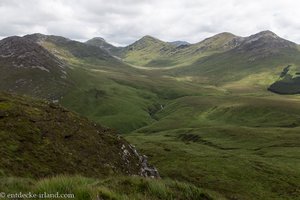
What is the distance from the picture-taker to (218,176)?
10050cm

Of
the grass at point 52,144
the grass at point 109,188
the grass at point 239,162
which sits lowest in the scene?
the grass at point 239,162

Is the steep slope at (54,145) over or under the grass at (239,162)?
over

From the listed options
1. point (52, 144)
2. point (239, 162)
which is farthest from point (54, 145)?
point (239, 162)

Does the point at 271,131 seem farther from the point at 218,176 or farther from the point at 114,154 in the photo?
the point at 114,154

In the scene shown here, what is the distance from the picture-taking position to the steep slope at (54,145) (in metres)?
32.4

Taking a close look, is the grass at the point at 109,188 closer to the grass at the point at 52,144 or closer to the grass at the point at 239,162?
the grass at the point at 52,144

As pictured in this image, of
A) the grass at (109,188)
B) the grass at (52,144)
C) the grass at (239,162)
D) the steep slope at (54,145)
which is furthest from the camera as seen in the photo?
the grass at (239,162)

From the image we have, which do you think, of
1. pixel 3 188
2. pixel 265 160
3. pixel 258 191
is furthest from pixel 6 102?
pixel 265 160

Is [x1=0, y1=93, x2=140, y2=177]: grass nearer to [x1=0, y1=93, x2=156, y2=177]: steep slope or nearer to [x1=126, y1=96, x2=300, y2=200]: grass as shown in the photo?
[x1=0, y1=93, x2=156, y2=177]: steep slope

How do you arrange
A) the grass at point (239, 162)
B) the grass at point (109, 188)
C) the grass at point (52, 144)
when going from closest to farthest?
1. the grass at point (109, 188)
2. the grass at point (52, 144)
3. the grass at point (239, 162)

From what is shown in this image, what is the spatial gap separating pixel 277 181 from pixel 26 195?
319 feet

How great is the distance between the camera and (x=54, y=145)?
3825 centimetres

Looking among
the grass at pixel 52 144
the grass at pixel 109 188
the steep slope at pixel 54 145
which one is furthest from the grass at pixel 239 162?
the grass at pixel 109 188

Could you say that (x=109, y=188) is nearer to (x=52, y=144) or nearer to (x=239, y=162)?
(x=52, y=144)
